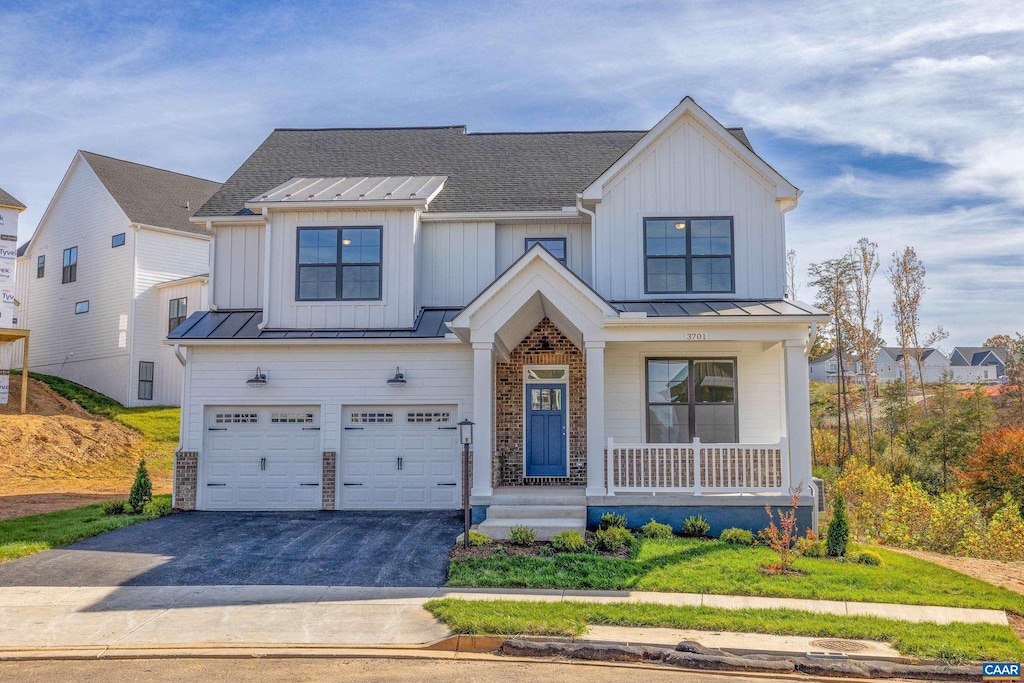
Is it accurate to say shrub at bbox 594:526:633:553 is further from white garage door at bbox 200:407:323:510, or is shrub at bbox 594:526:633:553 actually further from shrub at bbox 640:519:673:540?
white garage door at bbox 200:407:323:510

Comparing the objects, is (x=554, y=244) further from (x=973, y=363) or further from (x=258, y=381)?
(x=973, y=363)

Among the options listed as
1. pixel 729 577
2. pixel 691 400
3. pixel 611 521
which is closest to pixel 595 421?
pixel 611 521

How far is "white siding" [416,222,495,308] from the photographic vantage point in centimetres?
1694

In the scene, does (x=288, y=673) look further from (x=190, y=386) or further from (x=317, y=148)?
(x=317, y=148)

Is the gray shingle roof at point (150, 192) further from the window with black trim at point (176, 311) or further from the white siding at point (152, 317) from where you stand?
the window with black trim at point (176, 311)

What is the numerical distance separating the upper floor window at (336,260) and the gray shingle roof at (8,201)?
1444cm

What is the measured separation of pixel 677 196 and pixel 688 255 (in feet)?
3.86

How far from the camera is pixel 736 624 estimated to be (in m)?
8.38

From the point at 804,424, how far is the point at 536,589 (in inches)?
238

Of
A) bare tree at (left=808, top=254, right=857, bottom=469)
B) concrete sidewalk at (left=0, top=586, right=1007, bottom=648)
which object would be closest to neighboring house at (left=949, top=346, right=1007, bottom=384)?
bare tree at (left=808, top=254, right=857, bottom=469)

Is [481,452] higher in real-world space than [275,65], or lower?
lower

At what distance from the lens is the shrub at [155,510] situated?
47.9ft

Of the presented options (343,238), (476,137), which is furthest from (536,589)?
(476,137)

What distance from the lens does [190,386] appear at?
1599 cm
